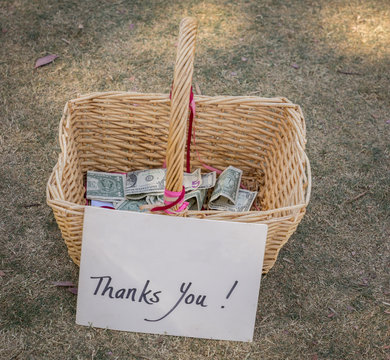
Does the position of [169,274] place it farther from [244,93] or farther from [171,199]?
[244,93]

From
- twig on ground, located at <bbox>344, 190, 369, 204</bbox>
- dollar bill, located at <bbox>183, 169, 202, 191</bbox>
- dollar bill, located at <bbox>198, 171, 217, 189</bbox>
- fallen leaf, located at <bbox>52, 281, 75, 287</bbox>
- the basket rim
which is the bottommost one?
fallen leaf, located at <bbox>52, 281, 75, 287</bbox>

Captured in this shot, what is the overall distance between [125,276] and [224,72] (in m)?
1.45

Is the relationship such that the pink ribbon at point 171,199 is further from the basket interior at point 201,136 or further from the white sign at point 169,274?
the basket interior at point 201,136

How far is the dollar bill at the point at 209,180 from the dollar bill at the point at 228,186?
0.02 meters

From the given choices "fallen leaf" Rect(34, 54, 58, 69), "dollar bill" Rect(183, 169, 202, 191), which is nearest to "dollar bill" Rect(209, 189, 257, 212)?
"dollar bill" Rect(183, 169, 202, 191)

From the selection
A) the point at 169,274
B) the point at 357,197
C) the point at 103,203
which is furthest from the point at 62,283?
the point at 357,197

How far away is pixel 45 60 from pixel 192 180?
1150mm

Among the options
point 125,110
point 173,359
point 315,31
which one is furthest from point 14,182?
point 315,31

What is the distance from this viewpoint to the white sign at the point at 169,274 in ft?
4.66

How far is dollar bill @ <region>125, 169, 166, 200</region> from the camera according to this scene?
6.14 ft

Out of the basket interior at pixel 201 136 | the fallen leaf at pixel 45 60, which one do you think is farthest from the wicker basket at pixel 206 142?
the fallen leaf at pixel 45 60

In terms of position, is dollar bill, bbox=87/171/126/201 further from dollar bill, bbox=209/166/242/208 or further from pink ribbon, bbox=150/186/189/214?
pink ribbon, bbox=150/186/189/214

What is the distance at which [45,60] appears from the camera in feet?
8.41

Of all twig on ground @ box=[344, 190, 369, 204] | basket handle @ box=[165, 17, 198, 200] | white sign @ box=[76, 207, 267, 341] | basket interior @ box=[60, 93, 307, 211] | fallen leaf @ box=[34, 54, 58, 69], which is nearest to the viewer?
basket handle @ box=[165, 17, 198, 200]
